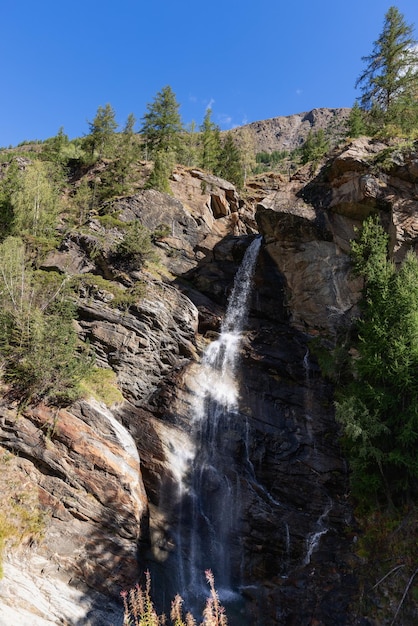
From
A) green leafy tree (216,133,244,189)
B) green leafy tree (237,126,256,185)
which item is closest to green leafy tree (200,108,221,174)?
green leafy tree (216,133,244,189)

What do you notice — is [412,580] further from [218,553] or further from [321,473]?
[218,553]

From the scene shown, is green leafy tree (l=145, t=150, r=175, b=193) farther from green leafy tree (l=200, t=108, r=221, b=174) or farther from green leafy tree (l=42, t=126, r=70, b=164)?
Answer: green leafy tree (l=42, t=126, r=70, b=164)

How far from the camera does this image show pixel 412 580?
11.1 meters

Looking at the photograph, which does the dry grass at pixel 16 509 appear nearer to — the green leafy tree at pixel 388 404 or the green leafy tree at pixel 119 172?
the green leafy tree at pixel 388 404

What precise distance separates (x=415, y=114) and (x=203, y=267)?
A: 17325 millimetres

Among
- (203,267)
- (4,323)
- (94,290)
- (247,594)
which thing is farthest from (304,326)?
(4,323)

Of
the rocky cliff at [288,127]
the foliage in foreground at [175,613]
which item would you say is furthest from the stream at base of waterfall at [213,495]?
the rocky cliff at [288,127]

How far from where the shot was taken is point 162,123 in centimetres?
4103

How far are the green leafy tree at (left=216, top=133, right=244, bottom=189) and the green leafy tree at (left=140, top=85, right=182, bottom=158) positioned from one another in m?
5.47

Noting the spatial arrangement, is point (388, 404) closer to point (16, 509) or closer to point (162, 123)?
point (16, 509)

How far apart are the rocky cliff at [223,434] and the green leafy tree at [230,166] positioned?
1616 cm

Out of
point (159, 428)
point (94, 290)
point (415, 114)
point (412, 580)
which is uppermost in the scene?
point (415, 114)

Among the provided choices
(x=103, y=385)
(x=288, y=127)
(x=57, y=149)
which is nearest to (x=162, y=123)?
(x=57, y=149)

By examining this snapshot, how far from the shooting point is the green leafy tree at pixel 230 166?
1682 inches
